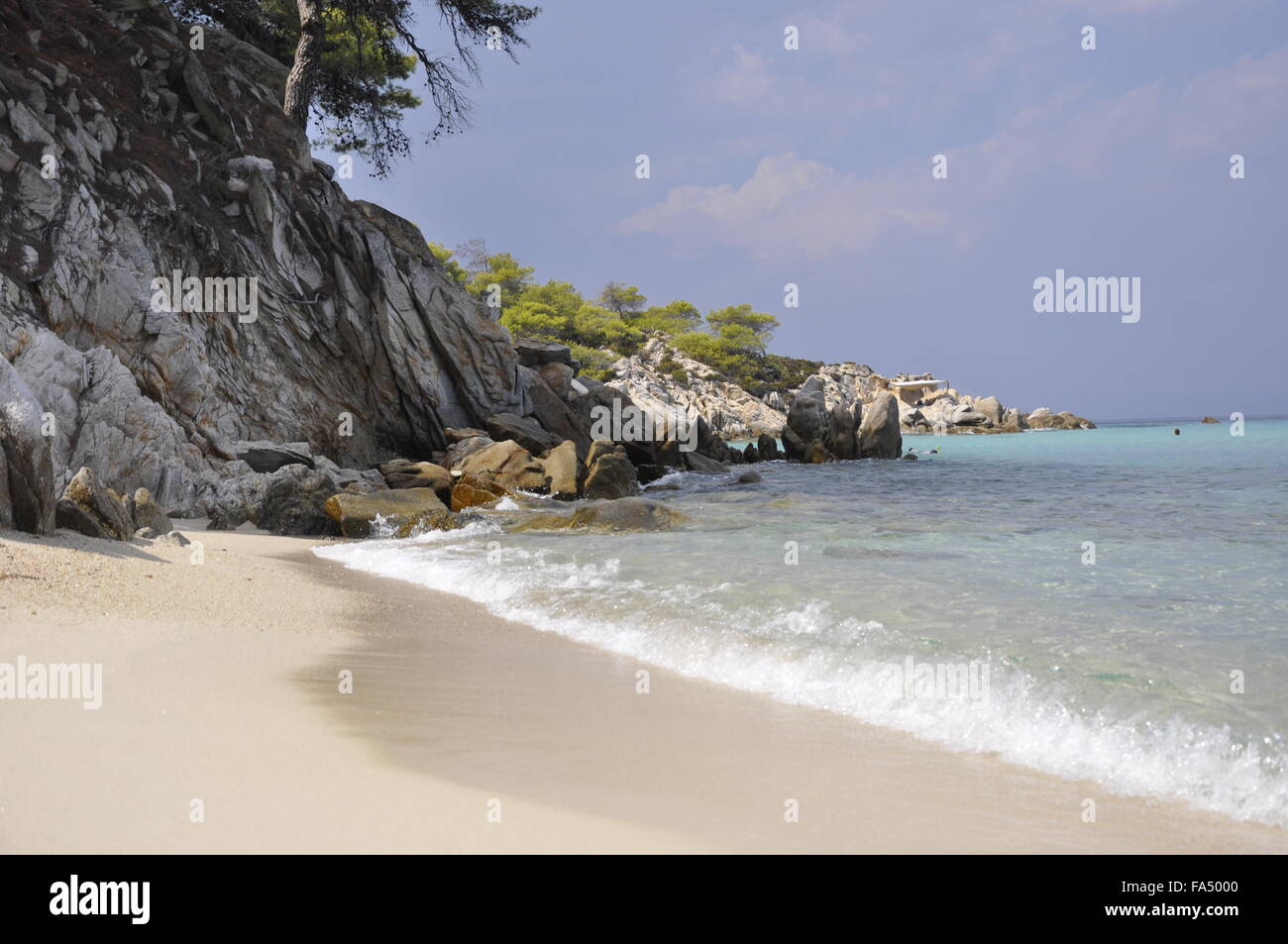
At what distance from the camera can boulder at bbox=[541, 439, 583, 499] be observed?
19.7 m

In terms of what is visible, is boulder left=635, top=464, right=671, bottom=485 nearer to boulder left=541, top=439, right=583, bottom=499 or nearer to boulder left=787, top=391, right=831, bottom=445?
boulder left=541, top=439, right=583, bottom=499

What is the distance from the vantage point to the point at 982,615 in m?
7.08

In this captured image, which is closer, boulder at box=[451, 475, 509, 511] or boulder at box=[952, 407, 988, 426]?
boulder at box=[451, 475, 509, 511]

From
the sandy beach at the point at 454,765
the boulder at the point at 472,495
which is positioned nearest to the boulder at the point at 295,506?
the boulder at the point at 472,495

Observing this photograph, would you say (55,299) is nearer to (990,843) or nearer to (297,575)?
(297,575)

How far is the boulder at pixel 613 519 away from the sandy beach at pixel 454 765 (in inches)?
301

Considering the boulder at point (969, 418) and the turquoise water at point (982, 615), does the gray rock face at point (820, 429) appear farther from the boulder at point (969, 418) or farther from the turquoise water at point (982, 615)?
the boulder at point (969, 418)

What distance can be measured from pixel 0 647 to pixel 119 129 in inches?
790

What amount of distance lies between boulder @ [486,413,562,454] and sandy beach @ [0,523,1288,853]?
1754cm

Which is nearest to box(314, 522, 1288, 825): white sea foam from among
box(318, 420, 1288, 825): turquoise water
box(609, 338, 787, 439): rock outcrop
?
box(318, 420, 1288, 825): turquoise water

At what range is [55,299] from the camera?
51.3ft

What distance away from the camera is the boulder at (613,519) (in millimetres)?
13867
